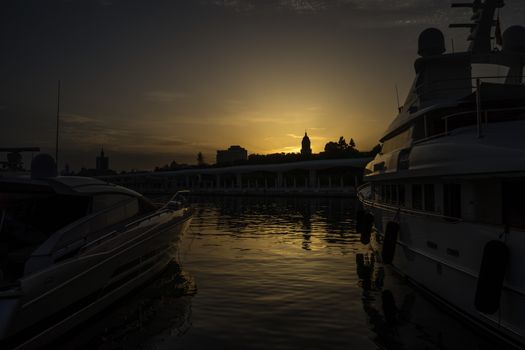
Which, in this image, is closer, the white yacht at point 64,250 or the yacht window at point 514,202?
the white yacht at point 64,250

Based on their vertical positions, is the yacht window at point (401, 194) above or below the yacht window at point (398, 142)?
below

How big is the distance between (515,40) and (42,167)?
55.4 feet

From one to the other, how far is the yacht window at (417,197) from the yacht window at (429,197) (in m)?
0.36

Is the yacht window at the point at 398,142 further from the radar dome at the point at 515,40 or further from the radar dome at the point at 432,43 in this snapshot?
the radar dome at the point at 515,40

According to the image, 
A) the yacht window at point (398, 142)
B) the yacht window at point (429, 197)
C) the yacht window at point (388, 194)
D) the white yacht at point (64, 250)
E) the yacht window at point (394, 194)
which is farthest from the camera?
the yacht window at point (388, 194)

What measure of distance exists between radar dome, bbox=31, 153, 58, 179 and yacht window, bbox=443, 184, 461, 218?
9250 millimetres

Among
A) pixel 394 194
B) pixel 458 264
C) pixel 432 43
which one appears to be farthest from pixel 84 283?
pixel 432 43

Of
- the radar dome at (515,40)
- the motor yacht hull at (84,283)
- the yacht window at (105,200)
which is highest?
the radar dome at (515,40)

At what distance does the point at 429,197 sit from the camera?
1125cm

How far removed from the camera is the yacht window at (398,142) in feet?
43.6

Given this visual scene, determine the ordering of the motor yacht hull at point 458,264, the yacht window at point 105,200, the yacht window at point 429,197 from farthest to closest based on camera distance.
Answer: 1. the yacht window at point 429,197
2. the yacht window at point 105,200
3. the motor yacht hull at point 458,264

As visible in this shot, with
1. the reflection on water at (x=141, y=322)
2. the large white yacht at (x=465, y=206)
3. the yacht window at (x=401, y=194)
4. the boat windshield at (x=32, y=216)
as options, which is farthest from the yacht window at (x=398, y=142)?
the boat windshield at (x=32, y=216)

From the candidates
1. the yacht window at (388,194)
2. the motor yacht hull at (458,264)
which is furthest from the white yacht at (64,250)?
the yacht window at (388,194)

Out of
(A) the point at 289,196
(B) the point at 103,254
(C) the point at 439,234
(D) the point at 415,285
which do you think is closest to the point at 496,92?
(C) the point at 439,234
